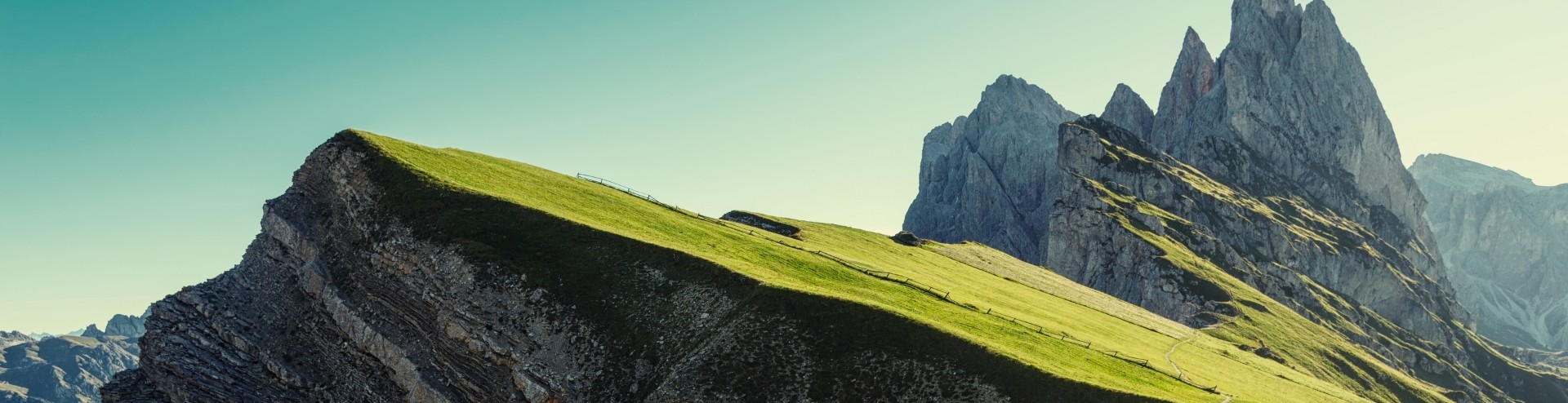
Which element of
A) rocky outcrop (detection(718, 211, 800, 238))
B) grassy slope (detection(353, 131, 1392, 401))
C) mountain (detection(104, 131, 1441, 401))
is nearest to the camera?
mountain (detection(104, 131, 1441, 401))

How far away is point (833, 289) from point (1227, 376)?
40456 mm

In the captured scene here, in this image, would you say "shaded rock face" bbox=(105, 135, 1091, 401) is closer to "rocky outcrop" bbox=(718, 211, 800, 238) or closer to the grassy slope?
the grassy slope

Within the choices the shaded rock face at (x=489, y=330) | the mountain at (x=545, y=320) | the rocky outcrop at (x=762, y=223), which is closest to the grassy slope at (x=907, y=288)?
the mountain at (x=545, y=320)

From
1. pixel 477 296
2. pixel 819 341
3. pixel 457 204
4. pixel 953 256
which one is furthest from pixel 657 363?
pixel 953 256

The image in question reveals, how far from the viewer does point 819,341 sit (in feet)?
181

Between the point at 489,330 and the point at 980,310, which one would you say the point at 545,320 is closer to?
the point at 489,330

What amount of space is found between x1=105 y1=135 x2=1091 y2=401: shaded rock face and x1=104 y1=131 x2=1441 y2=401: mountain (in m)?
0.14

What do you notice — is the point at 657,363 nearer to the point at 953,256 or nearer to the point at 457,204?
the point at 457,204

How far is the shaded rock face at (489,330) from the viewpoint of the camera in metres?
53.5

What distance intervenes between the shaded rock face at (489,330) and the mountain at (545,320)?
0.14 meters

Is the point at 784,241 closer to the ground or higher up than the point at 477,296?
higher up

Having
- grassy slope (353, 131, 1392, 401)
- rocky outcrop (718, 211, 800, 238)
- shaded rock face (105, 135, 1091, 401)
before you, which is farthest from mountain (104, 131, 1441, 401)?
rocky outcrop (718, 211, 800, 238)

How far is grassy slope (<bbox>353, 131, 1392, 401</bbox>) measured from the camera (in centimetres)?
6153

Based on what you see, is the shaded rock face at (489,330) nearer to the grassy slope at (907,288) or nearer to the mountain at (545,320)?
the mountain at (545,320)
